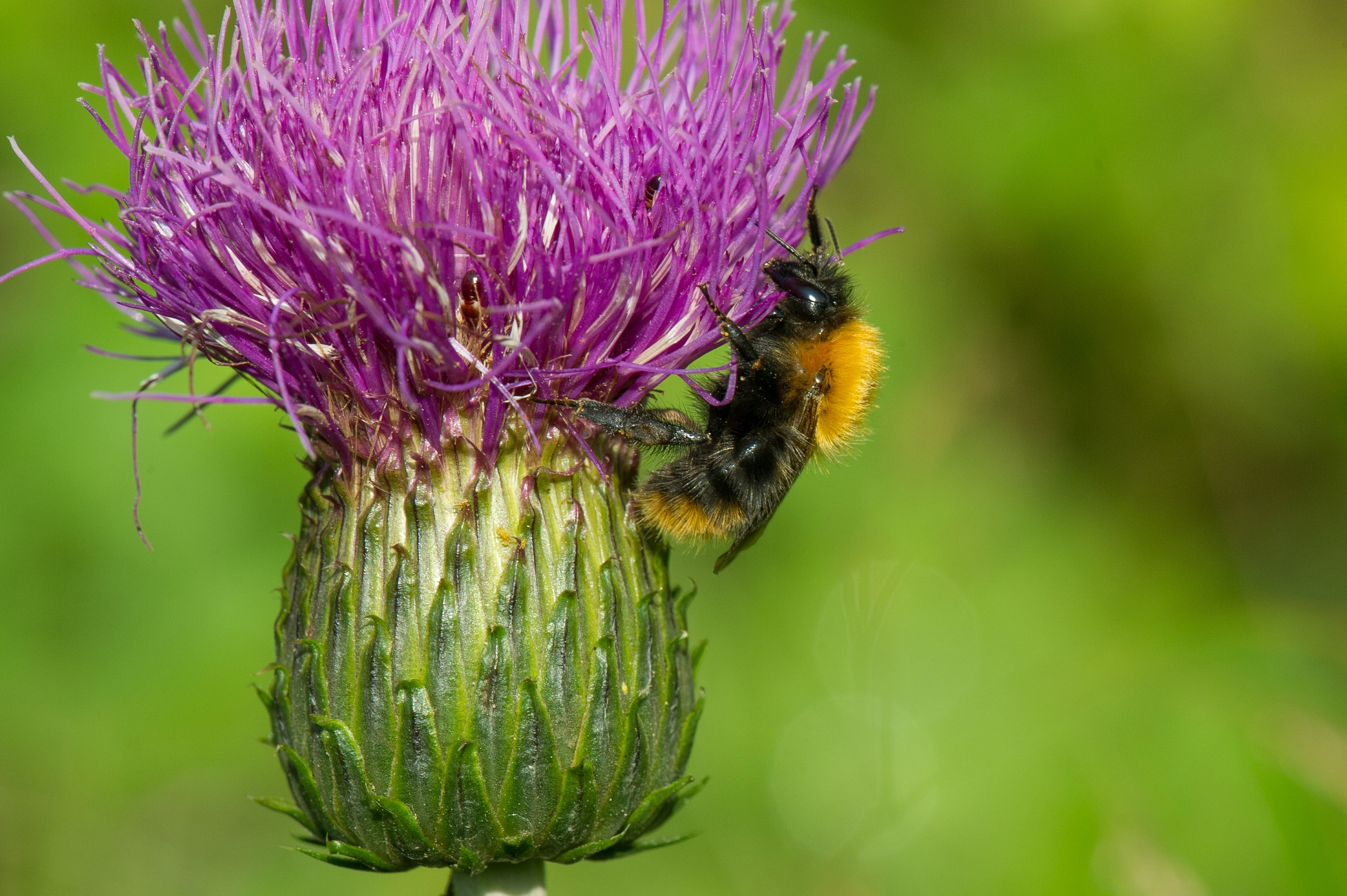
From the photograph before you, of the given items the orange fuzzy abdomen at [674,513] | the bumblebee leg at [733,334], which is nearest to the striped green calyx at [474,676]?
the orange fuzzy abdomen at [674,513]

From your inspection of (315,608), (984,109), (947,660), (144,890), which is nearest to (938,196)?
(984,109)

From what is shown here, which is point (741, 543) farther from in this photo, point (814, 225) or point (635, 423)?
point (814, 225)

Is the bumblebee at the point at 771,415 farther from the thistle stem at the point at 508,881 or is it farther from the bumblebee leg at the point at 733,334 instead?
the thistle stem at the point at 508,881

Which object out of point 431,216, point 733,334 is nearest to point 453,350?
point 431,216

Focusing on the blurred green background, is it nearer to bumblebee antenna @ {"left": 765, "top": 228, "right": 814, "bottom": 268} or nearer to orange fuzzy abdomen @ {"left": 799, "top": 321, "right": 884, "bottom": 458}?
orange fuzzy abdomen @ {"left": 799, "top": 321, "right": 884, "bottom": 458}

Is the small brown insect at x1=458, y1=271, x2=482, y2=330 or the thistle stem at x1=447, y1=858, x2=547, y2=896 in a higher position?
the small brown insect at x1=458, y1=271, x2=482, y2=330

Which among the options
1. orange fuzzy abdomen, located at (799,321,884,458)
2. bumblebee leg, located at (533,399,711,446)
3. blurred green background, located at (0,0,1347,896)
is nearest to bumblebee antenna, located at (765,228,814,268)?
orange fuzzy abdomen, located at (799,321,884,458)

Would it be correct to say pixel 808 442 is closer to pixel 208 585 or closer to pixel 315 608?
pixel 315 608
